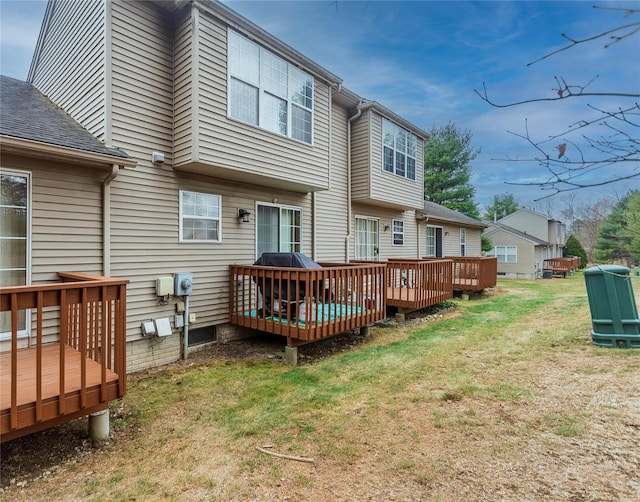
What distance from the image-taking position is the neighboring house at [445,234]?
14.0 meters

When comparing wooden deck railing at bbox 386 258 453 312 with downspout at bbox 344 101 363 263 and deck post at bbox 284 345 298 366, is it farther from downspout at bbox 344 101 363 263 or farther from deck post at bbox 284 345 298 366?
deck post at bbox 284 345 298 366

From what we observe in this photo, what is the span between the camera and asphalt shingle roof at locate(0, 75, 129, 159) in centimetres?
424

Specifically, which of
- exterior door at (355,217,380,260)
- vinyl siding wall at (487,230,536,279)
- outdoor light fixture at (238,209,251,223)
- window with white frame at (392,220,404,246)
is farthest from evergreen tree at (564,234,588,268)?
outdoor light fixture at (238,209,251,223)

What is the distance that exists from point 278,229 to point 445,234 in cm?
1072

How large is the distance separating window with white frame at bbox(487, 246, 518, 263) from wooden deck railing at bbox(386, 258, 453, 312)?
1655 cm

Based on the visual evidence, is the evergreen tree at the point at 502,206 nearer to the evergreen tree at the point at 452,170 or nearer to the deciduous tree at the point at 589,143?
the evergreen tree at the point at 452,170

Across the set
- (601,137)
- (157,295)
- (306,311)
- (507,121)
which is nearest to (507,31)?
(507,121)

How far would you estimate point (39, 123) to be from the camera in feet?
15.9

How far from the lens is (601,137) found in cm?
159

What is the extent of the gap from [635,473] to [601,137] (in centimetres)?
255

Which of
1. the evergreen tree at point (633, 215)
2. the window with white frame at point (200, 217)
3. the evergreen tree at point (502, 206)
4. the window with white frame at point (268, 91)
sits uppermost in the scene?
the evergreen tree at point (502, 206)

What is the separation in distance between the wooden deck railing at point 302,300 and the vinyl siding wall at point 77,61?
3441 millimetres

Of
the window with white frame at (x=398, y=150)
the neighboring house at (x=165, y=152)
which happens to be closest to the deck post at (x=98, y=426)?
the neighboring house at (x=165, y=152)

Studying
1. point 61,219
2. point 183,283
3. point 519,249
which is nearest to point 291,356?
point 183,283
